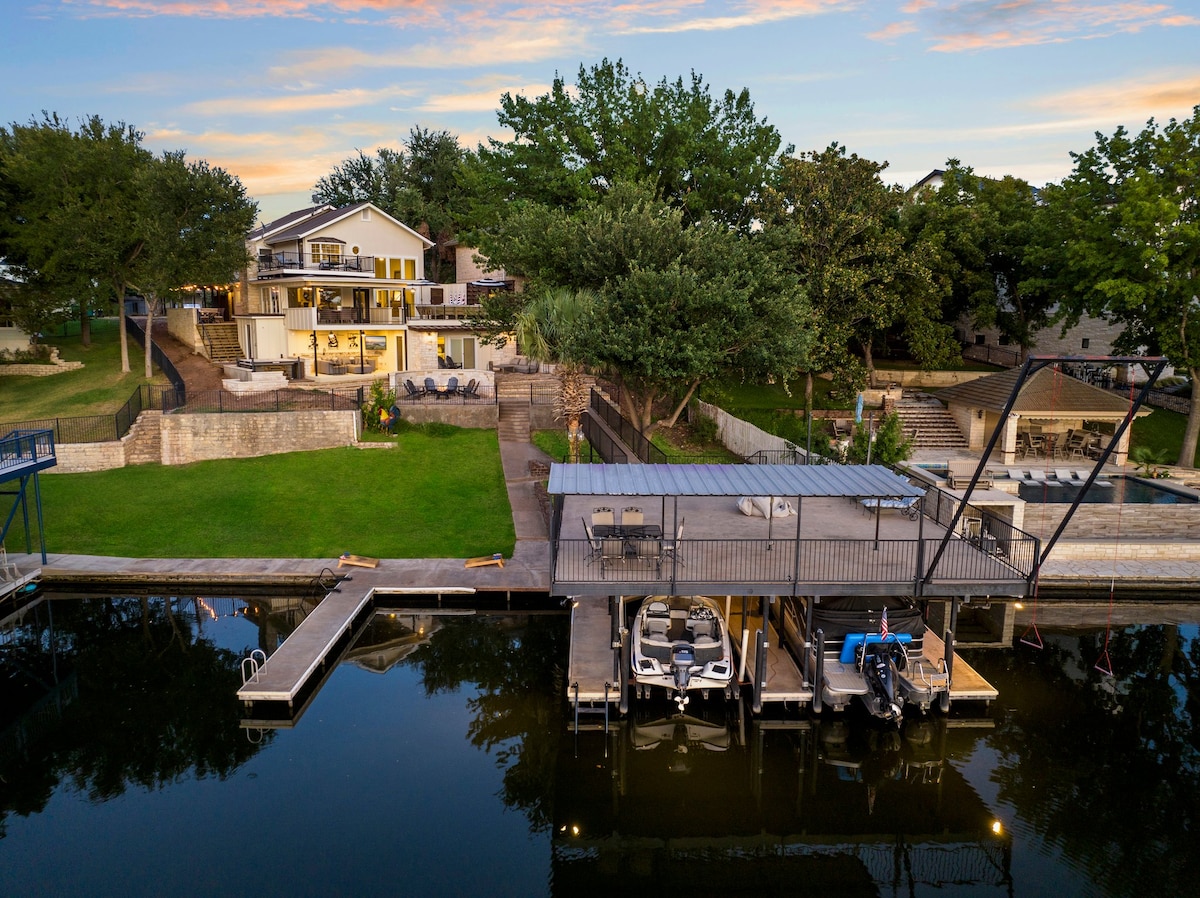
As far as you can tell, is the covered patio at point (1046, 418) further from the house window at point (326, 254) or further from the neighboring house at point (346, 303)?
the house window at point (326, 254)

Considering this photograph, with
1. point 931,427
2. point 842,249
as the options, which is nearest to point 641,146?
point 842,249

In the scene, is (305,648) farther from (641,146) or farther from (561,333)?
(641,146)

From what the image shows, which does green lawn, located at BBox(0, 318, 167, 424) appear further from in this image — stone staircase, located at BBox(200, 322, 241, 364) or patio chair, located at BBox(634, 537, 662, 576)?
patio chair, located at BBox(634, 537, 662, 576)

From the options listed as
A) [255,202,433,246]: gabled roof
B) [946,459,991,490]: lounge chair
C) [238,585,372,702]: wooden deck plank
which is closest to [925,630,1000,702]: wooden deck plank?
[946,459,991,490]: lounge chair

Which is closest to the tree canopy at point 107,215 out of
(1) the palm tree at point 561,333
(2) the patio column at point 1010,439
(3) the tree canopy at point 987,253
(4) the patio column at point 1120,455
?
(1) the palm tree at point 561,333

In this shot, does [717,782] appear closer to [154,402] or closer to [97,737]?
[97,737]
